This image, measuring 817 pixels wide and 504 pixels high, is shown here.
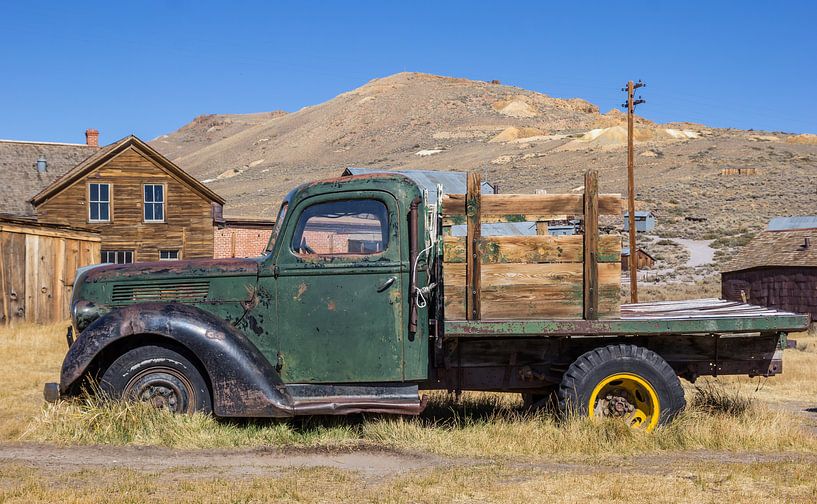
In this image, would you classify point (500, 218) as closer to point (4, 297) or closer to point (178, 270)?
point (178, 270)

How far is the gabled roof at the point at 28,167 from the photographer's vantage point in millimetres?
26891

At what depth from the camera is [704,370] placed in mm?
7219

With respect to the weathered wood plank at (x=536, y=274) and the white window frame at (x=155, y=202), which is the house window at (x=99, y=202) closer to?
the white window frame at (x=155, y=202)

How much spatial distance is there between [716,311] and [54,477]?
5538 mm

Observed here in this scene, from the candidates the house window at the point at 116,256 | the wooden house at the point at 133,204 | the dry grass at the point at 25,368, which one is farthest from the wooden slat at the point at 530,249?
the house window at the point at 116,256

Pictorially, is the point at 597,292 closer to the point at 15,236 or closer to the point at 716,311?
the point at 716,311

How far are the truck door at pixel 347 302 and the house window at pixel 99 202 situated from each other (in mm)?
22317

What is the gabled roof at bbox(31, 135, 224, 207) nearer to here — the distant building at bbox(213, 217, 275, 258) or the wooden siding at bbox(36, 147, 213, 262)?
the wooden siding at bbox(36, 147, 213, 262)

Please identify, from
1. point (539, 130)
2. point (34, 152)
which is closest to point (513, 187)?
point (539, 130)

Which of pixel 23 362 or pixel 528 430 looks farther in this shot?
pixel 23 362

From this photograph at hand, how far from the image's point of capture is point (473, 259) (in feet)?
21.5

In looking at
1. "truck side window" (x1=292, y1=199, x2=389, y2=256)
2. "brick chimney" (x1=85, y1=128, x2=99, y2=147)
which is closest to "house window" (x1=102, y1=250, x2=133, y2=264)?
"brick chimney" (x1=85, y1=128, x2=99, y2=147)

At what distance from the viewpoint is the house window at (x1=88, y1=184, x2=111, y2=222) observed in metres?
27.2

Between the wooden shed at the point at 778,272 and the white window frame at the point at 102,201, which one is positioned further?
the white window frame at the point at 102,201
